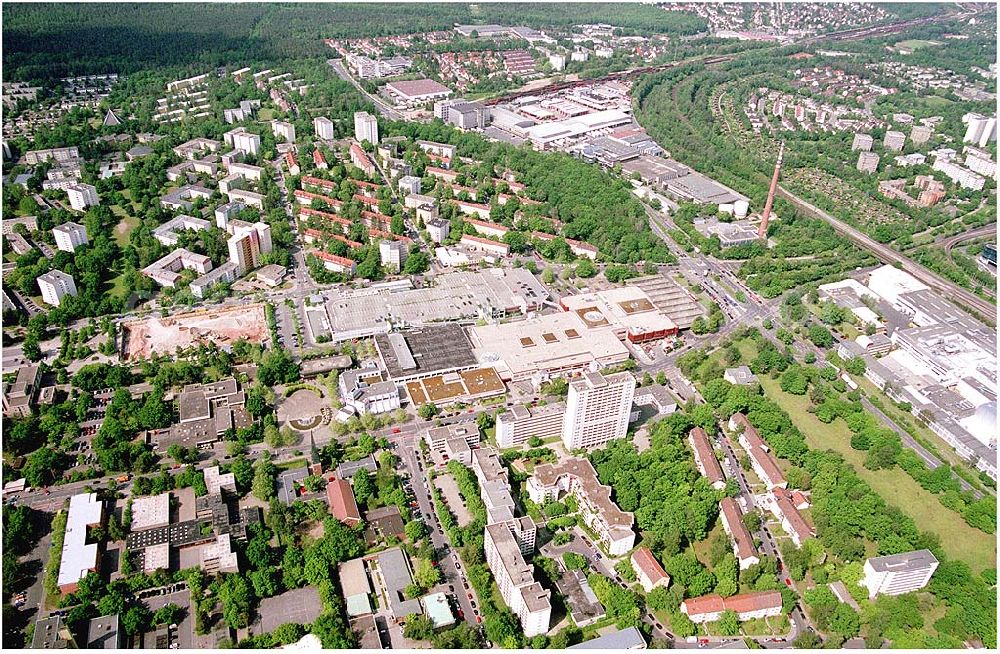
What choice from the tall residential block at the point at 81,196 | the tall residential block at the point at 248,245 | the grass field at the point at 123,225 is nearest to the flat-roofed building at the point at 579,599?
the tall residential block at the point at 248,245

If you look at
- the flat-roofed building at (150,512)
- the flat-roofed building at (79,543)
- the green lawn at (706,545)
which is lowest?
the green lawn at (706,545)

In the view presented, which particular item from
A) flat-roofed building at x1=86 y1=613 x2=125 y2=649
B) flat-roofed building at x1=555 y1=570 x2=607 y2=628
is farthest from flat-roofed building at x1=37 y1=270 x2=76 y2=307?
flat-roofed building at x1=555 y1=570 x2=607 y2=628

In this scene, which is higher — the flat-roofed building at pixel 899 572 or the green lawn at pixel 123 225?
the flat-roofed building at pixel 899 572

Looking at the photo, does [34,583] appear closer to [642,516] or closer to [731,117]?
[642,516]

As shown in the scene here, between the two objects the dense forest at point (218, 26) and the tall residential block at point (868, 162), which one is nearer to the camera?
the tall residential block at point (868, 162)

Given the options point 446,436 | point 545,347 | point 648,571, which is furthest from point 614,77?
point 648,571

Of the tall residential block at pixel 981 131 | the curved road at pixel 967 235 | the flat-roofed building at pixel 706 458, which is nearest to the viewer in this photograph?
the flat-roofed building at pixel 706 458

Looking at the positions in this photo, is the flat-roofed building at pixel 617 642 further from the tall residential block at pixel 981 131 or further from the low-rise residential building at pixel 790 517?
the tall residential block at pixel 981 131
